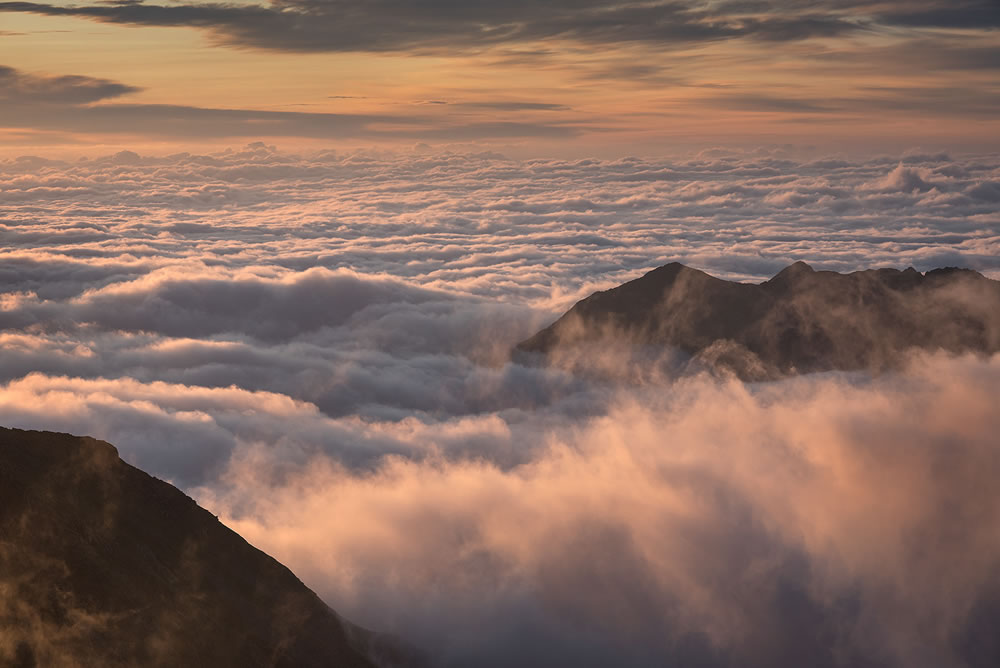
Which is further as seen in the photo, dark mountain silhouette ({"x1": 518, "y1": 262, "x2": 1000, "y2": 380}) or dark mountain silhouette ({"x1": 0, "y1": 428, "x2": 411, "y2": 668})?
dark mountain silhouette ({"x1": 518, "y1": 262, "x2": 1000, "y2": 380})

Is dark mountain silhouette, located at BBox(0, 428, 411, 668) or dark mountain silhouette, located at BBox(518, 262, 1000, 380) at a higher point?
dark mountain silhouette, located at BBox(0, 428, 411, 668)

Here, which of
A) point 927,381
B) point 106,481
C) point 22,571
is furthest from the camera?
point 927,381

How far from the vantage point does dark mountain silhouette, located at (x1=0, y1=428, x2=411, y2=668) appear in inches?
1577

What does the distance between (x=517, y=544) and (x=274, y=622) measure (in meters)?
76.1

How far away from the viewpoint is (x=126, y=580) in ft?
144

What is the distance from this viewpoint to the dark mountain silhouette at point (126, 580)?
40062 mm

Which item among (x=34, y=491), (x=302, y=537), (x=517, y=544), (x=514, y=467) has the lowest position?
(x=514, y=467)

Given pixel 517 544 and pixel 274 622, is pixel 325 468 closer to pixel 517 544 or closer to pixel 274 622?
pixel 517 544

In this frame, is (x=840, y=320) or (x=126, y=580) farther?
(x=840, y=320)

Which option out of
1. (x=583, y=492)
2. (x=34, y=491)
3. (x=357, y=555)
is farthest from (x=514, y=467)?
(x=34, y=491)

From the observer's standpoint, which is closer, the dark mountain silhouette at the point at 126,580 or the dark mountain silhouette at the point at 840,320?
the dark mountain silhouette at the point at 126,580

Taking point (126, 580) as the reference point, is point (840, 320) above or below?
below

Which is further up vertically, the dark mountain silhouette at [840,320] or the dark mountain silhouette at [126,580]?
the dark mountain silhouette at [126,580]

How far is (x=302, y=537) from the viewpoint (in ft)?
367
